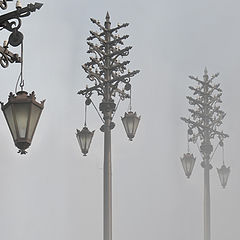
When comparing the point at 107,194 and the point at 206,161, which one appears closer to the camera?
the point at 107,194

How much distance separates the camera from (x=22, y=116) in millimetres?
5980

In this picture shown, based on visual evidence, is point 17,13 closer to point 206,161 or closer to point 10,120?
point 10,120

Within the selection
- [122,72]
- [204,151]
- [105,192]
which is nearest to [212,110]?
[204,151]

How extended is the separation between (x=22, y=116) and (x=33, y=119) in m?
0.12

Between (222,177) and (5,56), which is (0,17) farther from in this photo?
(222,177)

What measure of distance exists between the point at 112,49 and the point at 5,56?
655 centimetres

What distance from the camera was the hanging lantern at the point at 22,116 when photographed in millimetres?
5938

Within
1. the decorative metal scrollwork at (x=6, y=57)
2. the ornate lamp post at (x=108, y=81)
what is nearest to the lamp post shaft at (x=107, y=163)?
the ornate lamp post at (x=108, y=81)

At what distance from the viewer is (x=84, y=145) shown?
12.5 meters

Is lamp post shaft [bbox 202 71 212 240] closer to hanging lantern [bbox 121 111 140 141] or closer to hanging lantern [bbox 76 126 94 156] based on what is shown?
hanging lantern [bbox 121 111 140 141]

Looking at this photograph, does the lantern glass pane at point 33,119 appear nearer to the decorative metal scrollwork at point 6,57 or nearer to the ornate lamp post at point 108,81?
the decorative metal scrollwork at point 6,57

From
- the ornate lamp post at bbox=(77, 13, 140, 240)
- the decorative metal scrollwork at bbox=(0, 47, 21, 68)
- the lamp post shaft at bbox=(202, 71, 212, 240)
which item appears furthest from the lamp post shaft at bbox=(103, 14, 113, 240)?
the lamp post shaft at bbox=(202, 71, 212, 240)

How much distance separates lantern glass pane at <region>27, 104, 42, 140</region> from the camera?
5934 millimetres

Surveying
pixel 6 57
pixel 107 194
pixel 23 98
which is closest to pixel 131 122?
pixel 107 194
